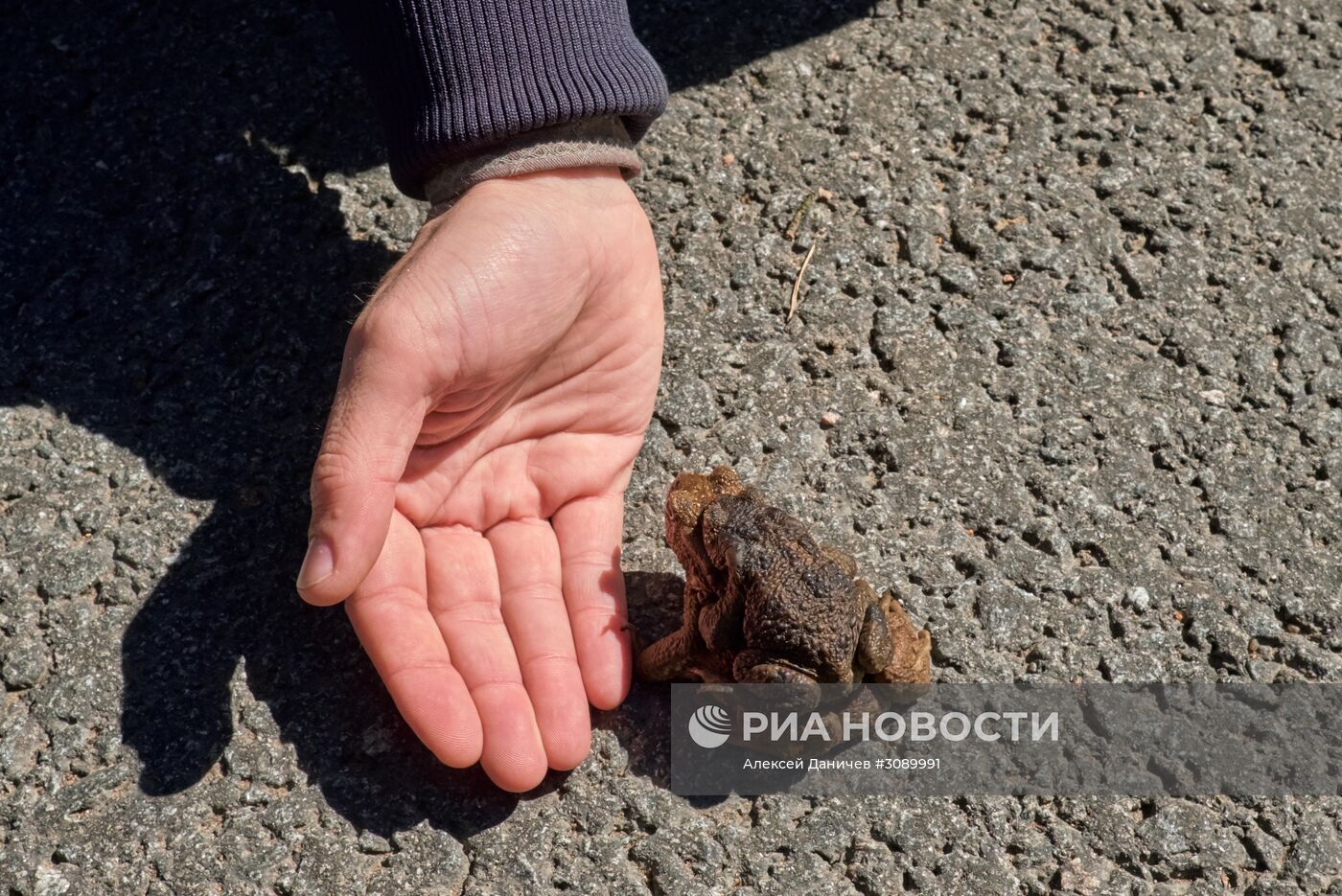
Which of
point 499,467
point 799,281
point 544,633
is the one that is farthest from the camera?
point 799,281

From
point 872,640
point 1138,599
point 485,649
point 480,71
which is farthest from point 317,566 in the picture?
point 1138,599

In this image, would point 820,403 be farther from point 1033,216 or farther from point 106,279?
point 106,279

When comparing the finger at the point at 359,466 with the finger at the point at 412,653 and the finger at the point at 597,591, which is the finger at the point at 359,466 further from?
the finger at the point at 597,591

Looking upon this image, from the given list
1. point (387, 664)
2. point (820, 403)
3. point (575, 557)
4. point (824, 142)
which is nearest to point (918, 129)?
point (824, 142)

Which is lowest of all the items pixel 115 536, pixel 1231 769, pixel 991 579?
pixel 1231 769

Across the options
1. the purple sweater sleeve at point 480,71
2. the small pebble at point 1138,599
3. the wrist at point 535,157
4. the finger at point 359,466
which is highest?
the purple sweater sleeve at point 480,71

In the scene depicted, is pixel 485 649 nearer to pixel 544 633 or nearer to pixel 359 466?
pixel 544 633

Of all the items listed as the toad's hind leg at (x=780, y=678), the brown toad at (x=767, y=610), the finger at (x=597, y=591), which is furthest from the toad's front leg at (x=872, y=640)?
the finger at (x=597, y=591)

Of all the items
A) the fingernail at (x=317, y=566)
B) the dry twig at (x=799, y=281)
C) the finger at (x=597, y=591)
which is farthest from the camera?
the dry twig at (x=799, y=281)
